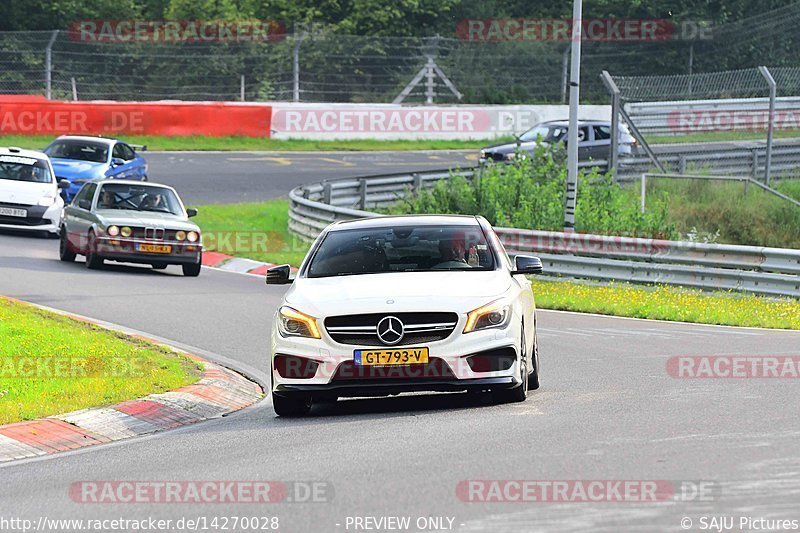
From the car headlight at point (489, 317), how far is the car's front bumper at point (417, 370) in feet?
0.15

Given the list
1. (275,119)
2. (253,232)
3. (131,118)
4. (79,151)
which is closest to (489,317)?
(253,232)

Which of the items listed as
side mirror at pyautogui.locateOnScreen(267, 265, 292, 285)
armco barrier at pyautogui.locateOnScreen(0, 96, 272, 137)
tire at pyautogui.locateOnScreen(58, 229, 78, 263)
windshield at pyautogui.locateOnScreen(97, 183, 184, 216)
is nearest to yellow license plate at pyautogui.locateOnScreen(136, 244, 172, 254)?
windshield at pyautogui.locateOnScreen(97, 183, 184, 216)

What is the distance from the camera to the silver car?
23.3 meters

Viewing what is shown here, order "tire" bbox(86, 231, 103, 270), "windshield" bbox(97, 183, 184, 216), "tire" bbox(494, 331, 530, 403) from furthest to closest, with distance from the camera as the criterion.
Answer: "windshield" bbox(97, 183, 184, 216) → "tire" bbox(86, 231, 103, 270) → "tire" bbox(494, 331, 530, 403)

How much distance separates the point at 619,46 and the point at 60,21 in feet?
68.6

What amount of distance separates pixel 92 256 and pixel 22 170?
5.63m

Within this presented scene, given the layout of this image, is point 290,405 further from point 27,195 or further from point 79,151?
point 79,151

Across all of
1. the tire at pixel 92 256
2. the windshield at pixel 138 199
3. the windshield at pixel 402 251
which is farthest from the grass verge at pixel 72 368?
the windshield at pixel 138 199

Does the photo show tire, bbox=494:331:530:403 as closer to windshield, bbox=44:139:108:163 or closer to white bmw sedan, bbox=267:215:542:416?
white bmw sedan, bbox=267:215:542:416

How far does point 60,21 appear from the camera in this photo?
56.7 m

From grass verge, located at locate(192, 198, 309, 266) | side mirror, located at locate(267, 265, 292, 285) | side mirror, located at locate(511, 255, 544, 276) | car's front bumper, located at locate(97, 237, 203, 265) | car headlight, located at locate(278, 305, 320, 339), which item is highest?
side mirror, located at locate(511, 255, 544, 276)

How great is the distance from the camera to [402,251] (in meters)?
12.0

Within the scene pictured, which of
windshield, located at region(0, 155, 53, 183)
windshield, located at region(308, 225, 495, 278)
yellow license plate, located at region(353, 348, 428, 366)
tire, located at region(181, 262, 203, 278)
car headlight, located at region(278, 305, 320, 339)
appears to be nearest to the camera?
yellow license plate, located at region(353, 348, 428, 366)

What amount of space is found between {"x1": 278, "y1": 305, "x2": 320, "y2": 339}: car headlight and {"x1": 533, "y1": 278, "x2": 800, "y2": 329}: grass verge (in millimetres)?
8951
